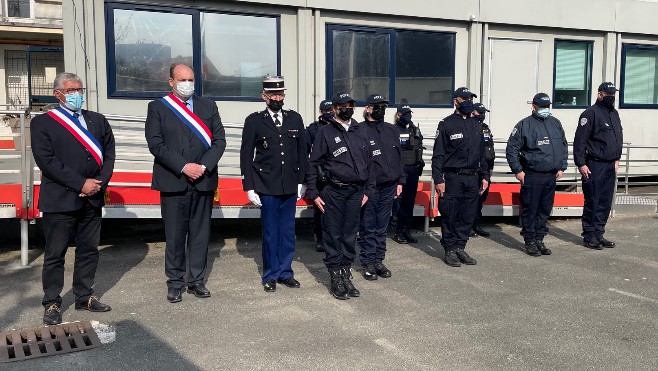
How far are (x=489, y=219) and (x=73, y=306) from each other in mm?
6964

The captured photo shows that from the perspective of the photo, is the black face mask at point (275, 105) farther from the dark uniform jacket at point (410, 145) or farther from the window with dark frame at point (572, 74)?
the window with dark frame at point (572, 74)

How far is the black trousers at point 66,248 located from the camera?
502 cm

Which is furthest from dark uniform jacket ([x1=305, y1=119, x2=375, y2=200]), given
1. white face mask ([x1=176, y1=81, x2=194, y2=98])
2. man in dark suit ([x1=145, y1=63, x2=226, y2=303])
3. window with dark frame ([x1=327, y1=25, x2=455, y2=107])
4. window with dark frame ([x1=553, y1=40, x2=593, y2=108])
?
window with dark frame ([x1=553, y1=40, x2=593, y2=108])

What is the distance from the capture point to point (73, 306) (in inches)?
215

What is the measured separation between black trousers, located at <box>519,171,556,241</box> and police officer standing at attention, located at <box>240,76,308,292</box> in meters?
3.09

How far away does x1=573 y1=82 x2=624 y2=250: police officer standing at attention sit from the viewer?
782cm

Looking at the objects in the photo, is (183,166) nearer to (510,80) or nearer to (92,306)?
(92,306)

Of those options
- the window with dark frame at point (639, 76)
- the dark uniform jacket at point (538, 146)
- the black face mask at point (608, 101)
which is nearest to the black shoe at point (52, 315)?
the dark uniform jacket at point (538, 146)

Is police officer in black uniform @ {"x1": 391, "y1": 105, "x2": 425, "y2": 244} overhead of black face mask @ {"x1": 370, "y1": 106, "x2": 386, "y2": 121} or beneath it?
beneath

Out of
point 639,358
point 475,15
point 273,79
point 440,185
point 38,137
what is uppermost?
point 475,15

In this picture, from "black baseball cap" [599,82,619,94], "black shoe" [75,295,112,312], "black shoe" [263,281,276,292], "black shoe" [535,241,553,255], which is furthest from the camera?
"black baseball cap" [599,82,619,94]

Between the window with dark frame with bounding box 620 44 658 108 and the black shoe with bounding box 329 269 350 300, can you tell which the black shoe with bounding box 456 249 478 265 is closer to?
the black shoe with bounding box 329 269 350 300

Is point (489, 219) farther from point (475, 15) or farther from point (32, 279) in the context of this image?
point (32, 279)

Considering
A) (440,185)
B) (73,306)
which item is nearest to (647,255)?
(440,185)
